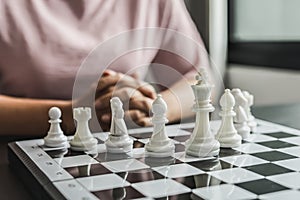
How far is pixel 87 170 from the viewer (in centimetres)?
90

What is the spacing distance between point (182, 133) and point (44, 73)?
24.8 inches

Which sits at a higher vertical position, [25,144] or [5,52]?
[5,52]

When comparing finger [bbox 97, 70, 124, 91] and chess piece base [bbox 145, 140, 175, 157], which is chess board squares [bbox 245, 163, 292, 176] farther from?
finger [bbox 97, 70, 124, 91]

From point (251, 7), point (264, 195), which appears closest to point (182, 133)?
point (264, 195)

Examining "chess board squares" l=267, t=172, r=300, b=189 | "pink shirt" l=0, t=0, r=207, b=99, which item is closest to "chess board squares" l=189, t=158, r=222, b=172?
"chess board squares" l=267, t=172, r=300, b=189

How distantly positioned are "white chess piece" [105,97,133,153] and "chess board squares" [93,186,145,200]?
0.80 ft

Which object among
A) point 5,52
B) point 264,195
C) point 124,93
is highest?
point 5,52

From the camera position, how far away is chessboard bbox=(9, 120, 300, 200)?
76cm

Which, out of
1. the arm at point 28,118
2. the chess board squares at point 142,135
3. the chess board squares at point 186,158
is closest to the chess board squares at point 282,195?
the chess board squares at point 186,158

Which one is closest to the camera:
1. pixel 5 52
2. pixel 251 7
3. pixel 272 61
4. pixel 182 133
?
pixel 182 133

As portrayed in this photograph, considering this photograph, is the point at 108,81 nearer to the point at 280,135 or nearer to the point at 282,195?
the point at 280,135

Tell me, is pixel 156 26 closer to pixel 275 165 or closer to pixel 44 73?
pixel 44 73

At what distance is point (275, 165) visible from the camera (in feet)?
2.97

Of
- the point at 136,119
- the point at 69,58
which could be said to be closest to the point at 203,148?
the point at 136,119
